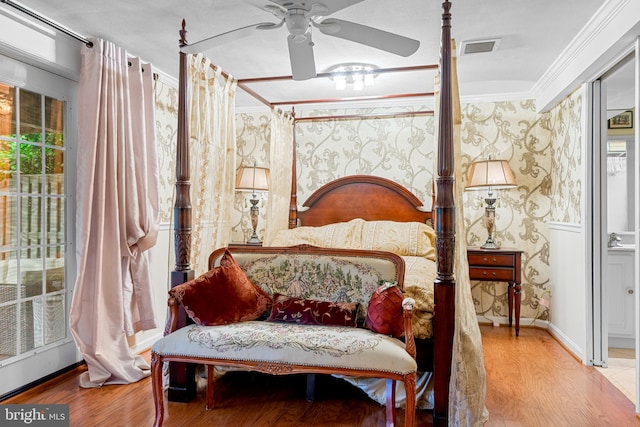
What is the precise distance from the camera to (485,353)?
12.0ft

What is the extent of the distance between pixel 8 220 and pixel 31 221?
17cm

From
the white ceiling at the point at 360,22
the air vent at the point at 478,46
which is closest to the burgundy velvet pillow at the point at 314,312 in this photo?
the white ceiling at the point at 360,22

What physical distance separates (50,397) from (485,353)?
3206 millimetres

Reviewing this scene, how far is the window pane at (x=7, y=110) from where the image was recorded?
9.10ft

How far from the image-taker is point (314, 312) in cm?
258

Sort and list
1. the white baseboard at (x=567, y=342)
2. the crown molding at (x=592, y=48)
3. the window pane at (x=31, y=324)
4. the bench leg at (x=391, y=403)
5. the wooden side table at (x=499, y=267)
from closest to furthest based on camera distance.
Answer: the bench leg at (x=391, y=403) < the crown molding at (x=592, y=48) < the window pane at (x=31, y=324) < the white baseboard at (x=567, y=342) < the wooden side table at (x=499, y=267)

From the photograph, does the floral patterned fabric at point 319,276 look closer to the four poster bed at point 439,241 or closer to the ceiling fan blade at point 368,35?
the four poster bed at point 439,241

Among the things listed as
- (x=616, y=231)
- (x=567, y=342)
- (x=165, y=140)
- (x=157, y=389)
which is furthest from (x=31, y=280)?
(x=616, y=231)

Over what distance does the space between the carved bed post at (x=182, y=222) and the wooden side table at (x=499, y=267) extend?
2778 millimetres

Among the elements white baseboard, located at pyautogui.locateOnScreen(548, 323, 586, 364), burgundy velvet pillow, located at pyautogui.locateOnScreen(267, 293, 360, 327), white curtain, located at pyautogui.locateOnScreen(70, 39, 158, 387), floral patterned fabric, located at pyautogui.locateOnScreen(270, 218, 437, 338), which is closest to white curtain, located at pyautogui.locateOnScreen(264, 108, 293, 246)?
floral patterned fabric, located at pyautogui.locateOnScreen(270, 218, 437, 338)

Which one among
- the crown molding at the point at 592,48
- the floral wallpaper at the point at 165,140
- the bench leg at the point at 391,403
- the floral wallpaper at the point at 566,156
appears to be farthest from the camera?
the floral wallpaper at the point at 165,140

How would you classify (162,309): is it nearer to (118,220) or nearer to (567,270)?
(118,220)

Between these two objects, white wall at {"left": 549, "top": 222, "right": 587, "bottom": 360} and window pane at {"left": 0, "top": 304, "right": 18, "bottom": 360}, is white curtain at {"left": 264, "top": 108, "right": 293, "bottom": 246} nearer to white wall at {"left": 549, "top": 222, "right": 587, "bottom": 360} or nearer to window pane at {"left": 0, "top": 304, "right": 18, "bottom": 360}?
window pane at {"left": 0, "top": 304, "right": 18, "bottom": 360}

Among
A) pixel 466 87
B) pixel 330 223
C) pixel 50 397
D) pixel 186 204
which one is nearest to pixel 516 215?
pixel 466 87
